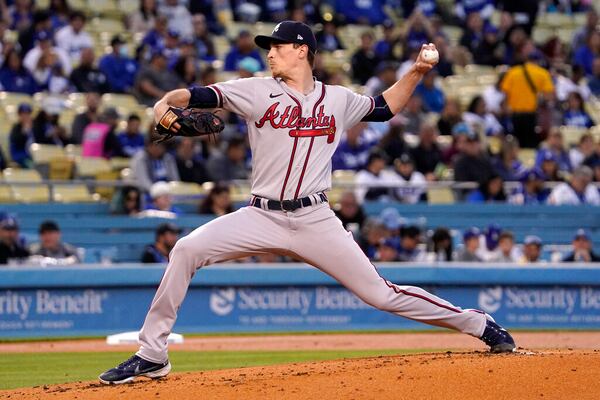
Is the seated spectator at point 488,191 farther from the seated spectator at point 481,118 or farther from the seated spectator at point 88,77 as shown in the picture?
the seated spectator at point 88,77

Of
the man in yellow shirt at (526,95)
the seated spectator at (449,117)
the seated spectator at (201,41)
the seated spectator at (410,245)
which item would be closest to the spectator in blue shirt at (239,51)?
the seated spectator at (201,41)

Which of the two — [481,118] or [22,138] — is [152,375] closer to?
[22,138]

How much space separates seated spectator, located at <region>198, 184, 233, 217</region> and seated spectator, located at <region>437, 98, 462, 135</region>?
426 cm

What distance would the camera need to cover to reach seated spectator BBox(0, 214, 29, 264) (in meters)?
12.5

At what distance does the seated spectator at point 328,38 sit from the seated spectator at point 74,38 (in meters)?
4.04

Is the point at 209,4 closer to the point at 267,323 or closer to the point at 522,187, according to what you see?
the point at 522,187

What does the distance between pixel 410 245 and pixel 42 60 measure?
5525mm

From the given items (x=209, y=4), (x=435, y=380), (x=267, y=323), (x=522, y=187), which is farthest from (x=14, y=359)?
(x=209, y=4)

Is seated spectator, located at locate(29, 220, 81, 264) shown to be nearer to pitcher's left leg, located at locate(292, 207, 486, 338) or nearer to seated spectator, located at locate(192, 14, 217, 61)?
seated spectator, located at locate(192, 14, 217, 61)

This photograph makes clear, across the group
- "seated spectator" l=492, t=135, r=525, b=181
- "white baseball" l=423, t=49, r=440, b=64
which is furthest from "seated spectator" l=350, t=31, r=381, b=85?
"white baseball" l=423, t=49, r=440, b=64

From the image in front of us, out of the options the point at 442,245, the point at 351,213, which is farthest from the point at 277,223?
the point at 351,213

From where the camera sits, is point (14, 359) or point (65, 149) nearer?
point (14, 359)

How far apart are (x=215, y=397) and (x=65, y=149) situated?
912cm

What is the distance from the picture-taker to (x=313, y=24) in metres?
19.7
